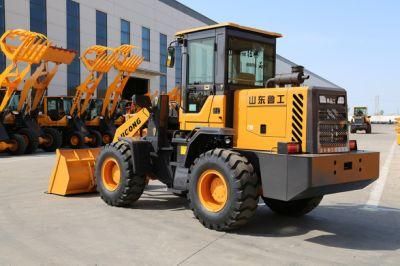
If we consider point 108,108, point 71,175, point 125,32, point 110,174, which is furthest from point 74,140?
point 125,32

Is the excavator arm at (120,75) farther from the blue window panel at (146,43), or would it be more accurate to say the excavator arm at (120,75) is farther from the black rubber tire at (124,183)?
→ the blue window panel at (146,43)

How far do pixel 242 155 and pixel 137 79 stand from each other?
114ft

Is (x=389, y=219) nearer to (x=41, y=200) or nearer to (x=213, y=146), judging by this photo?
(x=213, y=146)

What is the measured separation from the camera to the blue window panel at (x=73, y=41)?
102ft

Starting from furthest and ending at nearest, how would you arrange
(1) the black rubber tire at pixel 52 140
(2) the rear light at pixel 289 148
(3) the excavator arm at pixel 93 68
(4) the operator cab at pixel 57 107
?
1. (4) the operator cab at pixel 57 107
2. (3) the excavator arm at pixel 93 68
3. (1) the black rubber tire at pixel 52 140
4. (2) the rear light at pixel 289 148

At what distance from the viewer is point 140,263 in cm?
505

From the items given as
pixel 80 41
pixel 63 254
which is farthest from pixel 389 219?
pixel 80 41

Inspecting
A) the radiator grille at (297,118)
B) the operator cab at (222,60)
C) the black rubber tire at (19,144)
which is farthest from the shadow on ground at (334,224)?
the black rubber tire at (19,144)

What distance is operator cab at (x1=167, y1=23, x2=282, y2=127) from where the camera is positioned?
7.01 m

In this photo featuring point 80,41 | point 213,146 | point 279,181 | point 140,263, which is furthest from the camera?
point 80,41

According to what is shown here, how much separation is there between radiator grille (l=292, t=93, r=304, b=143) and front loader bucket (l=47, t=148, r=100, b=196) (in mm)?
4562

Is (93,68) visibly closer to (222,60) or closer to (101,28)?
(222,60)

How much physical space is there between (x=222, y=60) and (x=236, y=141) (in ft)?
3.96

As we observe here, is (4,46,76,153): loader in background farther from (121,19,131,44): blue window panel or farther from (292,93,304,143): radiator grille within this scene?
(121,19,131,44): blue window panel
